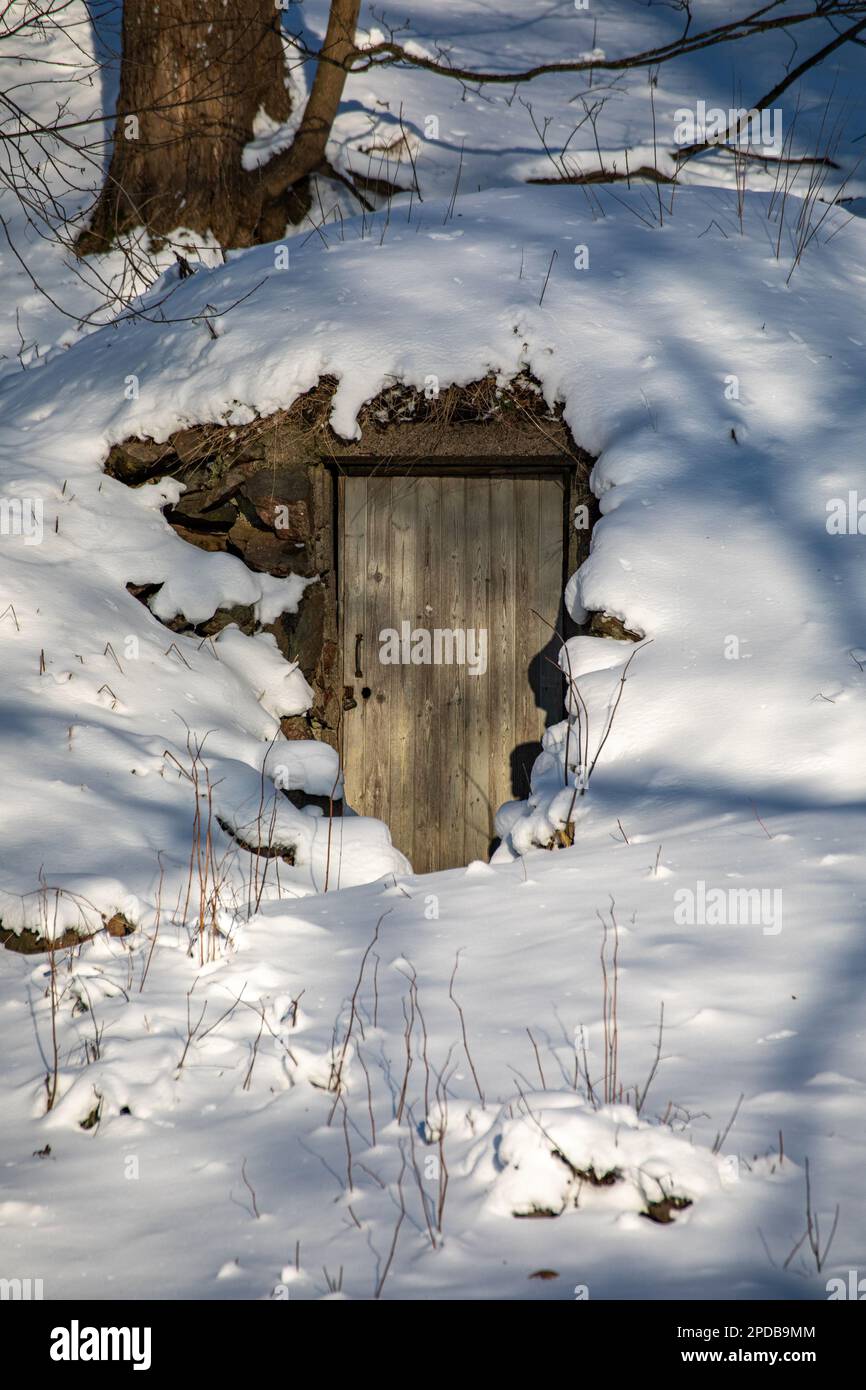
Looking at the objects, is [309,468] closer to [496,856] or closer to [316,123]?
[496,856]

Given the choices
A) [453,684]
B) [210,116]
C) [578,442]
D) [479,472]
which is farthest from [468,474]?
[210,116]

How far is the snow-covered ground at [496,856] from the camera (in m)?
2.31

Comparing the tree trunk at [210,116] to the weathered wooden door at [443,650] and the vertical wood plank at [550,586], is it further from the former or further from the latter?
the vertical wood plank at [550,586]

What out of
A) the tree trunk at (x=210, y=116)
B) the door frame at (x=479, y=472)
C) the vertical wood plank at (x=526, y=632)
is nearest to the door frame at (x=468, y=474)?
the door frame at (x=479, y=472)

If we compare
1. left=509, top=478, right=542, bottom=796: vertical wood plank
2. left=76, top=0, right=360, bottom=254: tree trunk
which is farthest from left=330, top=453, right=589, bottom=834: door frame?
left=76, top=0, right=360, bottom=254: tree trunk

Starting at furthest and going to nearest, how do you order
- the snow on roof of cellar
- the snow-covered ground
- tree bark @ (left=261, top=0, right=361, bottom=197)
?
1. tree bark @ (left=261, top=0, right=361, bottom=197)
2. the snow on roof of cellar
3. the snow-covered ground

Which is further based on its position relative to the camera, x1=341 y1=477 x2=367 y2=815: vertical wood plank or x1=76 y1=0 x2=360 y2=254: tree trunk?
x1=76 y1=0 x2=360 y2=254: tree trunk

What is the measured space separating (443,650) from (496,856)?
76.5 inches

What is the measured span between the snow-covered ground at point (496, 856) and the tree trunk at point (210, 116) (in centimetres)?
153

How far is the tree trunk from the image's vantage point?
838cm

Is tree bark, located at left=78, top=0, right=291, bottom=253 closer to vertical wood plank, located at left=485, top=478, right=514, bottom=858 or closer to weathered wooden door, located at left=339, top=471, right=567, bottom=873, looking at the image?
weathered wooden door, located at left=339, top=471, right=567, bottom=873

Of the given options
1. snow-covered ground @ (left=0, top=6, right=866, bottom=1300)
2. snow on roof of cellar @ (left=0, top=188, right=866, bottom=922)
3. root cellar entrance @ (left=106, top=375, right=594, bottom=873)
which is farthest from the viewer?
root cellar entrance @ (left=106, top=375, right=594, bottom=873)

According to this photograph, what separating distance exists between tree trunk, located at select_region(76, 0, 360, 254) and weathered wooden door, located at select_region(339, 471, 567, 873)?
3638 millimetres
